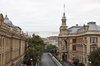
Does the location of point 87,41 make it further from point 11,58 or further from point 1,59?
point 1,59

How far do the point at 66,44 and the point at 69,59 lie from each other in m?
10.6

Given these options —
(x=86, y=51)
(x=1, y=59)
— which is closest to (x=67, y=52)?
(x=86, y=51)

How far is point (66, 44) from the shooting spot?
273 ft

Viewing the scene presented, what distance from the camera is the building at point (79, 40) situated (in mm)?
53219

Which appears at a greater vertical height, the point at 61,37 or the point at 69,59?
the point at 61,37

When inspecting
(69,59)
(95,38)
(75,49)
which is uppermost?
(95,38)

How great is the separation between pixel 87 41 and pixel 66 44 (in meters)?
29.9

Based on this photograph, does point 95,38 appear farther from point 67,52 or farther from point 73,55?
point 67,52

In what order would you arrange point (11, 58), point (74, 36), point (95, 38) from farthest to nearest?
point (74, 36) → point (95, 38) → point (11, 58)

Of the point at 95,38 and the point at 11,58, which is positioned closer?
the point at 11,58

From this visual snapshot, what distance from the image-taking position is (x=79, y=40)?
66.1m

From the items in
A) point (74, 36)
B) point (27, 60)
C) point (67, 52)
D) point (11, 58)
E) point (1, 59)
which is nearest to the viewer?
point (1, 59)

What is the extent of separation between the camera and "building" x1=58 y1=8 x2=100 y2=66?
53219mm

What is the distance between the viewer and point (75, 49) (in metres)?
72.8
